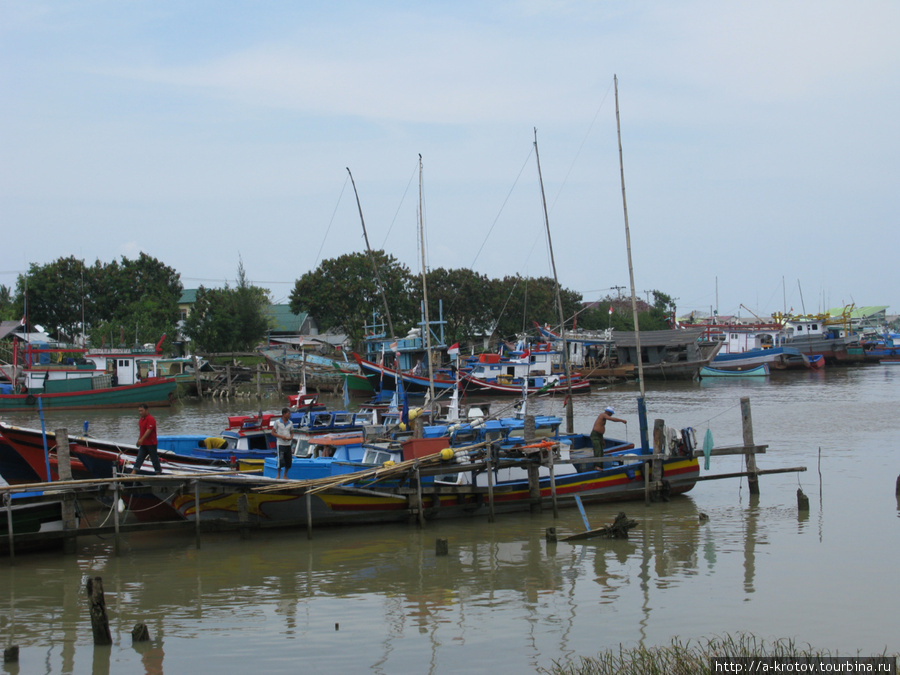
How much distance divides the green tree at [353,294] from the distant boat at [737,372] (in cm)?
2526

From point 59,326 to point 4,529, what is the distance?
60517 mm

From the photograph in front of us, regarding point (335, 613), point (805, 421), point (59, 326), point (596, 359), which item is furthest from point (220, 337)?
point (335, 613)

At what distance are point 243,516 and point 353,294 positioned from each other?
54.5 metres

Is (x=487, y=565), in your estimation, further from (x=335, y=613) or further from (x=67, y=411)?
(x=67, y=411)

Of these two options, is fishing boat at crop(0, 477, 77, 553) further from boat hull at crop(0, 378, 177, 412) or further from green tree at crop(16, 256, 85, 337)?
green tree at crop(16, 256, 85, 337)

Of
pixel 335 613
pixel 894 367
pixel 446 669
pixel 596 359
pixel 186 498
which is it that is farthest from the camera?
pixel 894 367

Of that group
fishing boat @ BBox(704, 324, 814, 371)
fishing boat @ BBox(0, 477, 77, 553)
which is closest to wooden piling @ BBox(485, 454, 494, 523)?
fishing boat @ BBox(0, 477, 77, 553)

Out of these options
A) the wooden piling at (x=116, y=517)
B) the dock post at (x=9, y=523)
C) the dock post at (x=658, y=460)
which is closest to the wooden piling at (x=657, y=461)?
the dock post at (x=658, y=460)

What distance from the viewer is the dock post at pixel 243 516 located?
15484 millimetres

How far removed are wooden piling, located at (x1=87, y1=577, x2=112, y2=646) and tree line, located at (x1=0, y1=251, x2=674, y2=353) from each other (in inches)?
2124

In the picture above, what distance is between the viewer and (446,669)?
9445 millimetres

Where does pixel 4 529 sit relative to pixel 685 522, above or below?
above

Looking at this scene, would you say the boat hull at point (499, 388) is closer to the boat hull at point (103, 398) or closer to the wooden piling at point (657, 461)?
the boat hull at point (103, 398)

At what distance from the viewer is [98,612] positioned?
32.7ft
